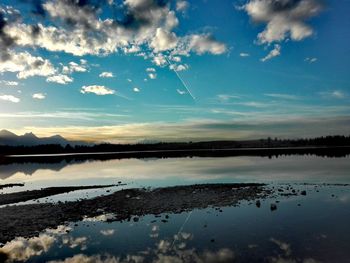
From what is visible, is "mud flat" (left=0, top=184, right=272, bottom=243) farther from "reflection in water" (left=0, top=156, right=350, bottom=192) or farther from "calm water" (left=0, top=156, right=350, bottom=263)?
"reflection in water" (left=0, top=156, right=350, bottom=192)

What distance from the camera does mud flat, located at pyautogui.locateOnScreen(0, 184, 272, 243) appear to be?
86.0ft

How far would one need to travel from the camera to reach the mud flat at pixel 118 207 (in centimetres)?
2620

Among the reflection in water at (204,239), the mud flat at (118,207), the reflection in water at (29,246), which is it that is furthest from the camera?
the mud flat at (118,207)

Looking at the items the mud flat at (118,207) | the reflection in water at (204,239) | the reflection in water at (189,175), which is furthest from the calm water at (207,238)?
the reflection in water at (189,175)

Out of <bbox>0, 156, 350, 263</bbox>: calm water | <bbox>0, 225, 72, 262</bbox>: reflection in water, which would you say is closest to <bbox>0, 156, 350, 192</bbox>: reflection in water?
<bbox>0, 156, 350, 263</bbox>: calm water

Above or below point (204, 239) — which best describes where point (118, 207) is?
above

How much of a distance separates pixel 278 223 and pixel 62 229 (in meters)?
16.8

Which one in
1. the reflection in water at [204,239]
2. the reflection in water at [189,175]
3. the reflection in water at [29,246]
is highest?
the reflection in water at [189,175]

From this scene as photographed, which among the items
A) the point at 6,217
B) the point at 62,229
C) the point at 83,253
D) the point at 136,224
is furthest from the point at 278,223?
the point at 6,217

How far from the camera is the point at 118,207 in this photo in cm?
3244

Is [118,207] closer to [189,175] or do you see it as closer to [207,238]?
[207,238]

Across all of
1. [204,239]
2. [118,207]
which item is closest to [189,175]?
[118,207]

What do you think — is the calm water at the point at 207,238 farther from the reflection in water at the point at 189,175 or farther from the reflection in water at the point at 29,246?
the reflection in water at the point at 189,175

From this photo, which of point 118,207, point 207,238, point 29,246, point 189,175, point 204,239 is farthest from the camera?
point 189,175
